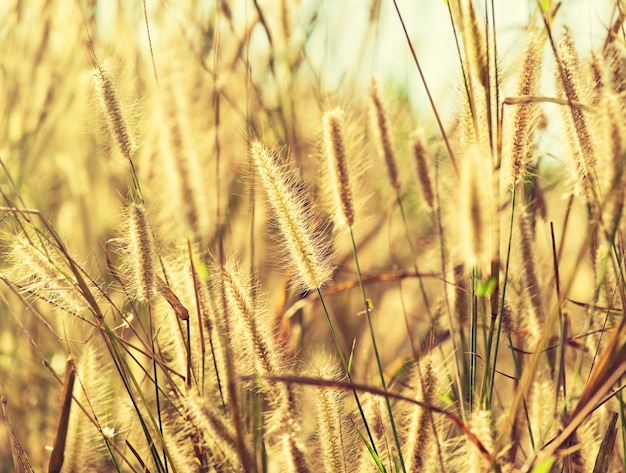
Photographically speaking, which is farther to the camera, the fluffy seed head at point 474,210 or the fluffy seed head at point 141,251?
the fluffy seed head at point 141,251

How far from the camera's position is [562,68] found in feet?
3.21

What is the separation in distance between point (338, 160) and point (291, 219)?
0.17m

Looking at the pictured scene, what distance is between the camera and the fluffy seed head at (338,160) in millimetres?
1132

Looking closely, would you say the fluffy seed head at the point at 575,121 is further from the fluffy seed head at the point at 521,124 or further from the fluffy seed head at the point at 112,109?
the fluffy seed head at the point at 112,109

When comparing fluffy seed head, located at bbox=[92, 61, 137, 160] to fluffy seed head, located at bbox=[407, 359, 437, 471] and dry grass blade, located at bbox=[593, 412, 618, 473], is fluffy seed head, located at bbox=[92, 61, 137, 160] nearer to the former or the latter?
fluffy seed head, located at bbox=[407, 359, 437, 471]

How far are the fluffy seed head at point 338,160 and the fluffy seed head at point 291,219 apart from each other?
8 centimetres

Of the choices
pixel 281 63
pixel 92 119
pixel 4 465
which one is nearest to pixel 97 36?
pixel 281 63

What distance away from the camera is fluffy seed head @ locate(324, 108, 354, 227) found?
1.13m

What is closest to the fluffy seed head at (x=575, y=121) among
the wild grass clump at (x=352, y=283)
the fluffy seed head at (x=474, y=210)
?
the wild grass clump at (x=352, y=283)

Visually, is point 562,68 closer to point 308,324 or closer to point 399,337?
point 308,324

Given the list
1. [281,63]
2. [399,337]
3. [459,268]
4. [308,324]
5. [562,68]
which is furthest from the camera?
[399,337]

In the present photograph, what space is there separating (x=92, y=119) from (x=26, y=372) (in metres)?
1.09

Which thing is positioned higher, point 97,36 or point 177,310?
point 97,36

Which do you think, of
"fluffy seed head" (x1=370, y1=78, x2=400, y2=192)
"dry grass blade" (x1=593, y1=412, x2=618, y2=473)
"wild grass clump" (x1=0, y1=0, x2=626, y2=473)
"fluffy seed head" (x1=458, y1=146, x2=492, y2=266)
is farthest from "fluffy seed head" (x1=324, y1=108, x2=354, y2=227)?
"dry grass blade" (x1=593, y1=412, x2=618, y2=473)
